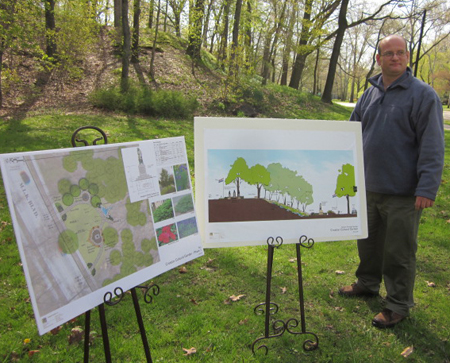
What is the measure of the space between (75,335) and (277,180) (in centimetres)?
207

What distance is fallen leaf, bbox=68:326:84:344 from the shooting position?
8.85 ft

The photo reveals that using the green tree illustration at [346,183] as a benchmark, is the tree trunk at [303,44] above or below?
above

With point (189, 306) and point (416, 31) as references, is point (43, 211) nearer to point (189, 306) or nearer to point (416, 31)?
point (189, 306)

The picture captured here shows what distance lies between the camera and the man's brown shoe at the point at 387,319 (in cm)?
295

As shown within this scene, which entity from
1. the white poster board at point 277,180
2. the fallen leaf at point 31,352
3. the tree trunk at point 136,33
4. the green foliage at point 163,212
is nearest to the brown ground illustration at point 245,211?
the white poster board at point 277,180

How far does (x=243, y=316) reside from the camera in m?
3.07

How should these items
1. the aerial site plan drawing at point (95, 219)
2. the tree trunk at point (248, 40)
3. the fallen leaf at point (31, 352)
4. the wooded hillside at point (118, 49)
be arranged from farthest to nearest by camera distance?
the tree trunk at point (248, 40) → the wooded hillside at point (118, 49) → the fallen leaf at point (31, 352) → the aerial site plan drawing at point (95, 219)

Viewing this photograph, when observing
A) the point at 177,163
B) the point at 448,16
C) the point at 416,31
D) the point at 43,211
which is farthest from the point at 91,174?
the point at 416,31

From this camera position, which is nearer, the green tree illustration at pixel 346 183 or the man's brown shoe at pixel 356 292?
the green tree illustration at pixel 346 183

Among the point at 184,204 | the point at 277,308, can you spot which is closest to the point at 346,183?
the point at 277,308

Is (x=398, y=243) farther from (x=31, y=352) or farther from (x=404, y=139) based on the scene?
(x=31, y=352)

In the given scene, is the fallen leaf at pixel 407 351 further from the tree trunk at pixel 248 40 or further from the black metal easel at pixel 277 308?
the tree trunk at pixel 248 40

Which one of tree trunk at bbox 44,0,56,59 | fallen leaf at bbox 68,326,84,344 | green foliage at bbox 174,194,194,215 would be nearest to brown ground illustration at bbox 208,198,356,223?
green foliage at bbox 174,194,194,215

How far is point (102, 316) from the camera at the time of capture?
186 cm
